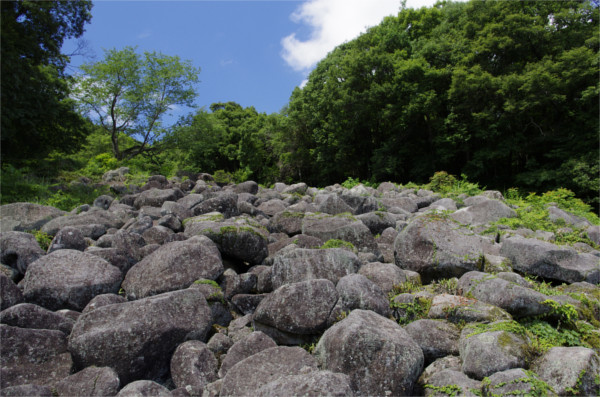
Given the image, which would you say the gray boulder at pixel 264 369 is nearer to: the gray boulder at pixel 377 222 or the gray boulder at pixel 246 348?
the gray boulder at pixel 246 348

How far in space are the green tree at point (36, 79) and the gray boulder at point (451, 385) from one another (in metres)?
13.5

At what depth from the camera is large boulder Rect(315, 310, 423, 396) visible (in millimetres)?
3473

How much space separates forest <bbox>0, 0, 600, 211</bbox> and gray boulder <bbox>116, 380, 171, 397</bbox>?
10.6 m

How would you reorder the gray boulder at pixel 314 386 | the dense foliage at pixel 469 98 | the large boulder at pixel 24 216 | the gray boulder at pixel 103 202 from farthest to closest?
the dense foliage at pixel 469 98 < the gray boulder at pixel 103 202 < the large boulder at pixel 24 216 < the gray boulder at pixel 314 386

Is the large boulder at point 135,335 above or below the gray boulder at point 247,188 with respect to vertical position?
below

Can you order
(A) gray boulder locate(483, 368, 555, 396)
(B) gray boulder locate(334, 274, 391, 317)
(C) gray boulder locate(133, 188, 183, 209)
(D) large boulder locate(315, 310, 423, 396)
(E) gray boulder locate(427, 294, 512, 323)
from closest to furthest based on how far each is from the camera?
(A) gray boulder locate(483, 368, 555, 396) < (D) large boulder locate(315, 310, 423, 396) < (E) gray boulder locate(427, 294, 512, 323) < (B) gray boulder locate(334, 274, 391, 317) < (C) gray boulder locate(133, 188, 183, 209)

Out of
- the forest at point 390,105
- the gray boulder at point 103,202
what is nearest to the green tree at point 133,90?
the forest at point 390,105

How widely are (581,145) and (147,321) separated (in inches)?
917

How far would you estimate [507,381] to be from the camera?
323 centimetres

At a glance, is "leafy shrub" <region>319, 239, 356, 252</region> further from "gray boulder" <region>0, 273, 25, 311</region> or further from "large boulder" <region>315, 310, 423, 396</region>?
"gray boulder" <region>0, 273, 25, 311</region>

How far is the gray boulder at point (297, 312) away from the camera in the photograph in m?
4.38

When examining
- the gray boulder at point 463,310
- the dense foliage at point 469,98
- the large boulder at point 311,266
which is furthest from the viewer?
the dense foliage at point 469,98

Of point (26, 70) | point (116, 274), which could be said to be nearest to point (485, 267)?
point (116, 274)

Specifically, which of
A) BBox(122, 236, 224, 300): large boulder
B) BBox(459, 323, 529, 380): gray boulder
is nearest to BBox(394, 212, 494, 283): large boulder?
BBox(459, 323, 529, 380): gray boulder
